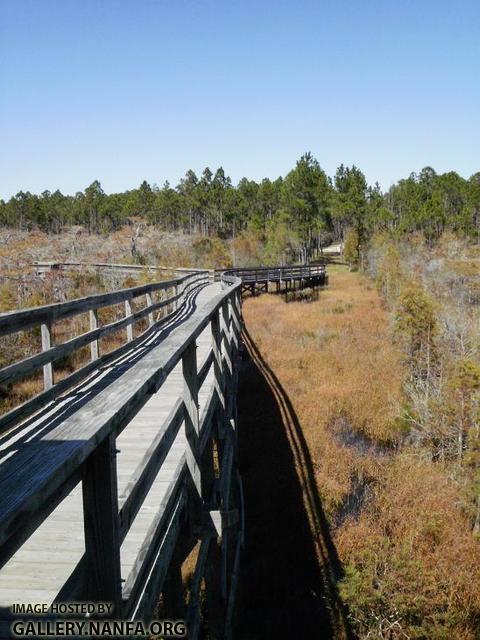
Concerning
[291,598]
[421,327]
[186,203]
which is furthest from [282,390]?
[186,203]

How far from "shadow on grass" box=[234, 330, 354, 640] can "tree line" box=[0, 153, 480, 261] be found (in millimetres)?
42392

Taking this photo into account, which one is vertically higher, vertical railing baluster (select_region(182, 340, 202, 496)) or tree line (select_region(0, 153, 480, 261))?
tree line (select_region(0, 153, 480, 261))

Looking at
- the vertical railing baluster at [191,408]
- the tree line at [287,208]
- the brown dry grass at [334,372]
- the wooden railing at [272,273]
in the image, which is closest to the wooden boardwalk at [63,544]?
the vertical railing baluster at [191,408]

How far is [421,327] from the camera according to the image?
1791 cm

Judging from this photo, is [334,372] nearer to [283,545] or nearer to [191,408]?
[283,545]

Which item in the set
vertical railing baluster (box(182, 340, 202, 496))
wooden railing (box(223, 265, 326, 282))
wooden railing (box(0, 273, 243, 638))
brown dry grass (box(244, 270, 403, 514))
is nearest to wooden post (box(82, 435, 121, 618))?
wooden railing (box(0, 273, 243, 638))

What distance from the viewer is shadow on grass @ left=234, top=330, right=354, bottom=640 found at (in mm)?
7309

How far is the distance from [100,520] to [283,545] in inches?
323

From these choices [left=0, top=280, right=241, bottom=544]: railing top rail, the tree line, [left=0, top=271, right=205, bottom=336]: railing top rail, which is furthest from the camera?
the tree line

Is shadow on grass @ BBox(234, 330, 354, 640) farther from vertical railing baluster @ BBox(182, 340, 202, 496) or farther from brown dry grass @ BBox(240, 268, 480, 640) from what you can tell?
vertical railing baluster @ BBox(182, 340, 202, 496)

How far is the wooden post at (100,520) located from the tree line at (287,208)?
170 feet

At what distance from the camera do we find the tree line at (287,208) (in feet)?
186

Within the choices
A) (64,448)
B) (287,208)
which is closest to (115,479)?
(64,448)

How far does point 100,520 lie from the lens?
57.2 inches
